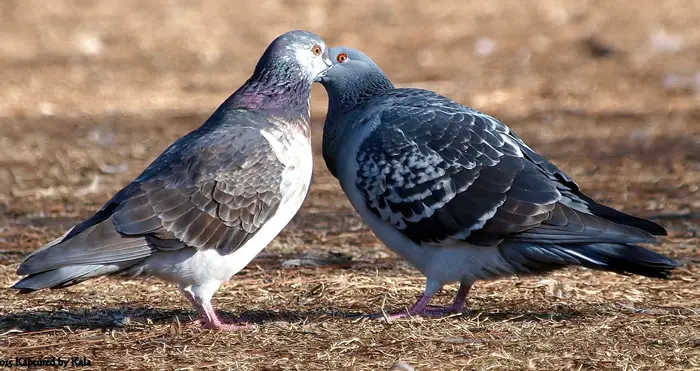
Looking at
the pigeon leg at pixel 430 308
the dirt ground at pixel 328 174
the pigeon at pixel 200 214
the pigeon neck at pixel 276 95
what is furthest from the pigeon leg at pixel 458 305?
the pigeon neck at pixel 276 95

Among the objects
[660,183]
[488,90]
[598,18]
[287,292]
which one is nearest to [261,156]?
[287,292]

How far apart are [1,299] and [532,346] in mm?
2779

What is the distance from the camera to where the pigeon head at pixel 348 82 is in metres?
6.19

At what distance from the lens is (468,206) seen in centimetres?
→ 519

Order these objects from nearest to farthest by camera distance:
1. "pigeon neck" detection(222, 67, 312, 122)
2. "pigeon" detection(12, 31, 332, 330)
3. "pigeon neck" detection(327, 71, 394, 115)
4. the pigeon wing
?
1. "pigeon" detection(12, 31, 332, 330)
2. the pigeon wing
3. "pigeon neck" detection(222, 67, 312, 122)
4. "pigeon neck" detection(327, 71, 394, 115)

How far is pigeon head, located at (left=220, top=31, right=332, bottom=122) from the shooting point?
558cm

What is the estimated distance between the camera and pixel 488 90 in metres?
12.4

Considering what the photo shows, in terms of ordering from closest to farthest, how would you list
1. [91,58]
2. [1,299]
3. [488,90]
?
[1,299], [488,90], [91,58]

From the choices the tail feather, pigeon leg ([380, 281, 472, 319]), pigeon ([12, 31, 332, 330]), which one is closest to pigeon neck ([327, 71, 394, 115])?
pigeon ([12, 31, 332, 330])

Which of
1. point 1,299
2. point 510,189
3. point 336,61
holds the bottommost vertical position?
point 1,299

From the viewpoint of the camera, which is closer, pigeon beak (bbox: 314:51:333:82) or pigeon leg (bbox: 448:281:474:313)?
pigeon leg (bbox: 448:281:474:313)

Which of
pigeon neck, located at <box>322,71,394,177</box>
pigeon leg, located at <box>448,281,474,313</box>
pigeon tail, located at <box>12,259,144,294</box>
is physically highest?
pigeon neck, located at <box>322,71,394,177</box>

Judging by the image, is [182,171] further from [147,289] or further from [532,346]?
[532,346]

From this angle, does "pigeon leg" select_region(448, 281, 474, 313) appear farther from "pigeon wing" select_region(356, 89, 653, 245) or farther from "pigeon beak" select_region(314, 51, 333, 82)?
"pigeon beak" select_region(314, 51, 333, 82)
